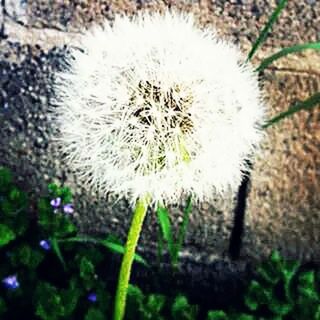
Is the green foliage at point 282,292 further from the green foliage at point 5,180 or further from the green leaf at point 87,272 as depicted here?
the green foliage at point 5,180

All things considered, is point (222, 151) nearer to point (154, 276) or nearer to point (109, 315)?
point (109, 315)

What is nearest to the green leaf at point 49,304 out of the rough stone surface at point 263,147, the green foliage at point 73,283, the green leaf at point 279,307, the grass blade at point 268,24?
the green foliage at point 73,283

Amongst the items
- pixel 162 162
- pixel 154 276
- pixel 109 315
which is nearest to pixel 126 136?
pixel 162 162

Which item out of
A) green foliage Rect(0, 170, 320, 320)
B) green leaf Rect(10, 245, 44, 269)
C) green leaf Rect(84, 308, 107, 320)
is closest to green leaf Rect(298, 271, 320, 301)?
green foliage Rect(0, 170, 320, 320)

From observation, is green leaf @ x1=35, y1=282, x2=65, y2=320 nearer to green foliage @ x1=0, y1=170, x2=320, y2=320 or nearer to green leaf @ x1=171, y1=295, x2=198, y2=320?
green foliage @ x1=0, y1=170, x2=320, y2=320

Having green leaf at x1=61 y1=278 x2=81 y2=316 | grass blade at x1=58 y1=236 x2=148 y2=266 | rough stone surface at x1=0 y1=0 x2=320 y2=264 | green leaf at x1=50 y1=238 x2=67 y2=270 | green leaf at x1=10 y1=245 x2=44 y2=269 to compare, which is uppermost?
rough stone surface at x1=0 y1=0 x2=320 y2=264
